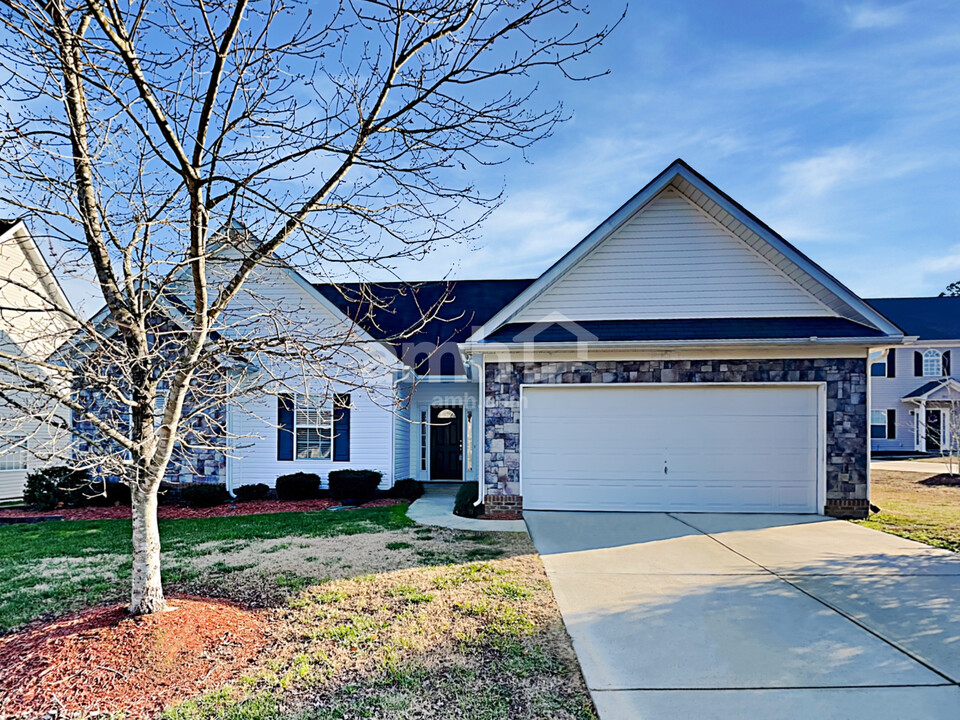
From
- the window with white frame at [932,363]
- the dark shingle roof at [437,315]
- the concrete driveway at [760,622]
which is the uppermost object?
the dark shingle roof at [437,315]

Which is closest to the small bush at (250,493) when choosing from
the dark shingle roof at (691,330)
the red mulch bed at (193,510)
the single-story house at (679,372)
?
the red mulch bed at (193,510)

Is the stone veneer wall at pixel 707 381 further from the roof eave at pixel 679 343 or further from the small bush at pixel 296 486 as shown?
the small bush at pixel 296 486

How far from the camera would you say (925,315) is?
3044 cm

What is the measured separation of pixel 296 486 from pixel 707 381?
30.2 feet

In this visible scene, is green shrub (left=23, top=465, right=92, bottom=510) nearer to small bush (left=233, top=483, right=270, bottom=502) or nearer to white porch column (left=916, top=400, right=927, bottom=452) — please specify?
small bush (left=233, top=483, right=270, bottom=502)

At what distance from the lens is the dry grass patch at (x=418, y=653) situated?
368 cm

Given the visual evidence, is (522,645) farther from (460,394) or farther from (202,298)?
(460,394)

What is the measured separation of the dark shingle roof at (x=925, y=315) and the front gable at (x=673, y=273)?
24.0 m

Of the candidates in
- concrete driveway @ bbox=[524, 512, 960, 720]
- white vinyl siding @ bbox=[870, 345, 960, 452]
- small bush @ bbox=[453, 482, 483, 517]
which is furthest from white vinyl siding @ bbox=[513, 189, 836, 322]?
white vinyl siding @ bbox=[870, 345, 960, 452]

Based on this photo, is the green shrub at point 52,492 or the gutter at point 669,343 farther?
the green shrub at point 52,492

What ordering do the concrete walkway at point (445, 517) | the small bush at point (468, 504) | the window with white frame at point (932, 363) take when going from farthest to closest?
the window with white frame at point (932, 363), the small bush at point (468, 504), the concrete walkway at point (445, 517)

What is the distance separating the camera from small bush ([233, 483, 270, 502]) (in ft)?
43.9

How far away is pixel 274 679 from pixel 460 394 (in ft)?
39.7

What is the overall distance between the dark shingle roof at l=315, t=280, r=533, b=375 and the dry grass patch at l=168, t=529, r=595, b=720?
8.17 metres
